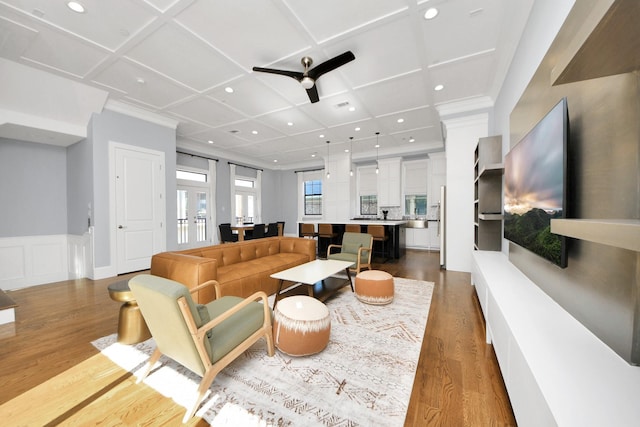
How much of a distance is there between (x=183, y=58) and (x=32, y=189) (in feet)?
12.8

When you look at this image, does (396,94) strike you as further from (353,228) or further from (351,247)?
(353,228)

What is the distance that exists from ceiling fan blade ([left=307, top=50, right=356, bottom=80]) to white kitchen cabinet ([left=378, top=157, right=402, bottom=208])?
526 cm

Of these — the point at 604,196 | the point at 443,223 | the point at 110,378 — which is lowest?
the point at 110,378

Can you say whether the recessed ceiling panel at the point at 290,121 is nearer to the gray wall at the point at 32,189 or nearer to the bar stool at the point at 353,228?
the bar stool at the point at 353,228

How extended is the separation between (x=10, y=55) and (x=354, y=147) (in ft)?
21.8

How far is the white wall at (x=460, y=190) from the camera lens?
453cm

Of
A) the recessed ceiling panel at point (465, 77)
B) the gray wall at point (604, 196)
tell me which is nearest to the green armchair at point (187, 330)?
the gray wall at point (604, 196)

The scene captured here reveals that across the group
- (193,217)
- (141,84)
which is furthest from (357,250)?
(193,217)

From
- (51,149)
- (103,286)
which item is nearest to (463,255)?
(103,286)

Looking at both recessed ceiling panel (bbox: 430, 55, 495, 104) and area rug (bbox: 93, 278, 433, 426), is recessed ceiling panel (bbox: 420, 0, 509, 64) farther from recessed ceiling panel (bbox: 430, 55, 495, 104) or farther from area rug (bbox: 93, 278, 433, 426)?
area rug (bbox: 93, 278, 433, 426)

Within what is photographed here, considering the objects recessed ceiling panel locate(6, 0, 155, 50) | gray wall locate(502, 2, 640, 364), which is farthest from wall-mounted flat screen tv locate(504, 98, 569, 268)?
recessed ceiling panel locate(6, 0, 155, 50)

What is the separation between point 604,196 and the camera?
45.8 inches

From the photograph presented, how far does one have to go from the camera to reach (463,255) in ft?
15.2

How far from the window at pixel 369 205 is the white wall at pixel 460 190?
12.1 ft
